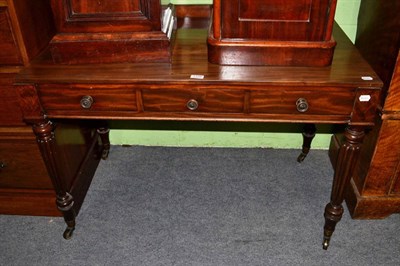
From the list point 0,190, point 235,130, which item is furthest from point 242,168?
point 0,190

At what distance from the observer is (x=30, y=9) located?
1.81 metres

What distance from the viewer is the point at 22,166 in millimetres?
2131

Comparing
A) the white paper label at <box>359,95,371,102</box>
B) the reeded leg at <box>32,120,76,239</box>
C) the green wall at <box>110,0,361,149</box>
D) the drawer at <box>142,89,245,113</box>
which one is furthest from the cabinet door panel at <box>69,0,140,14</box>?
the green wall at <box>110,0,361,149</box>

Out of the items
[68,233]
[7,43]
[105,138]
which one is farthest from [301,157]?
[7,43]

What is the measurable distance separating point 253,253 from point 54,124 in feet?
3.94

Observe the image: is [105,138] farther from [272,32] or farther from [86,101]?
[272,32]

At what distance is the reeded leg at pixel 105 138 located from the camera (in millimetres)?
2711

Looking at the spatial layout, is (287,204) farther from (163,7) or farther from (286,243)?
(163,7)

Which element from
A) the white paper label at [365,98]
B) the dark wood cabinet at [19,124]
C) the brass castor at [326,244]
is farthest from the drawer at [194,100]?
the brass castor at [326,244]

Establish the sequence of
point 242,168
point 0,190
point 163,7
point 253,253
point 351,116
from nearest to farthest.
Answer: point 351,116
point 163,7
point 253,253
point 0,190
point 242,168

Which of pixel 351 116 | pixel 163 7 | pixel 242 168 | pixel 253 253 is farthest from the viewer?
pixel 242 168

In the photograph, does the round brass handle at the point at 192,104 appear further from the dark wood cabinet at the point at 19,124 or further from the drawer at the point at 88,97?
the dark wood cabinet at the point at 19,124

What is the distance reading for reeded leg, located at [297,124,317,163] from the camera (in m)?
2.57

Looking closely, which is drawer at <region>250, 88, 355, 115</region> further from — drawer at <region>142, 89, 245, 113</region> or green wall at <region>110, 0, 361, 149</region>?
green wall at <region>110, 0, 361, 149</region>
